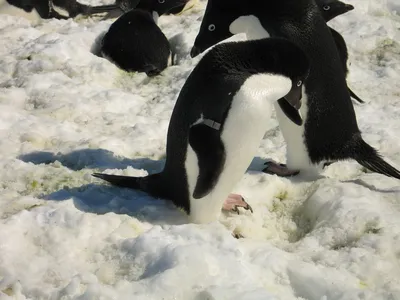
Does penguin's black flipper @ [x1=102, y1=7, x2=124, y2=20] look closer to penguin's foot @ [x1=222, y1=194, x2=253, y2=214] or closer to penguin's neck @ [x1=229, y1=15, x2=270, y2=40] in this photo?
penguin's neck @ [x1=229, y1=15, x2=270, y2=40]

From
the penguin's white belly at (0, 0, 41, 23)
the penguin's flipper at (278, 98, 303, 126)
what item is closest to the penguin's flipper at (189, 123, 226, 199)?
the penguin's flipper at (278, 98, 303, 126)

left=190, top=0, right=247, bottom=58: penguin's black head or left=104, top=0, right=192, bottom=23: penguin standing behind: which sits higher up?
left=190, top=0, right=247, bottom=58: penguin's black head

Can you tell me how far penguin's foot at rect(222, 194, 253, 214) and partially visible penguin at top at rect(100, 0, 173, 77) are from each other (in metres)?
2.15

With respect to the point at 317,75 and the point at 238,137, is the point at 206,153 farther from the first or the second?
the point at 317,75

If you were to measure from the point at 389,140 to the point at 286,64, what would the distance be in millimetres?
1202

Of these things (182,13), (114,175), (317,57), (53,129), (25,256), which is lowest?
(182,13)

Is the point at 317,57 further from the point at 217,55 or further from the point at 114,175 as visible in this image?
the point at 114,175

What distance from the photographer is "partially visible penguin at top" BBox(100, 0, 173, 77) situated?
14.8 feet

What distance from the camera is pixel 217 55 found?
7.72ft

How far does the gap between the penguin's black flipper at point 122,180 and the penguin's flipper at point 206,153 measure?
1.48 feet

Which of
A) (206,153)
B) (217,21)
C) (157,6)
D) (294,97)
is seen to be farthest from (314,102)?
(157,6)

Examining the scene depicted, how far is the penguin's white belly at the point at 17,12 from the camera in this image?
545 centimetres

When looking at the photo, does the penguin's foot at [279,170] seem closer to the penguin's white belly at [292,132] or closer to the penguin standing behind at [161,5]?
the penguin's white belly at [292,132]

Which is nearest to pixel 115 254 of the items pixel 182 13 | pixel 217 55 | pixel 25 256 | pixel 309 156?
pixel 25 256
